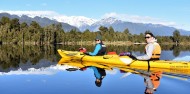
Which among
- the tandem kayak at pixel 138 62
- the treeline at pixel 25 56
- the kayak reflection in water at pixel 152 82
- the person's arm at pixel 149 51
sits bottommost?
the treeline at pixel 25 56

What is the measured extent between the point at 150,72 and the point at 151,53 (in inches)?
50.0

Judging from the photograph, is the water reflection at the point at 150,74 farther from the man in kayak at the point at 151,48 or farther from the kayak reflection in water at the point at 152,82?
the man in kayak at the point at 151,48

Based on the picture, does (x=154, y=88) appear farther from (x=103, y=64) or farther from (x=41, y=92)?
(x=103, y=64)

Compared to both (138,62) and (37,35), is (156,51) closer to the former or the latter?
(138,62)

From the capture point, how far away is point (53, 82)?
19672 mm

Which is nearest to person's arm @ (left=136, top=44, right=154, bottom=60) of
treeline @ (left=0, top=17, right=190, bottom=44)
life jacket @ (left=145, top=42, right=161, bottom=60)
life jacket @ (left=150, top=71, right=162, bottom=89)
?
life jacket @ (left=145, top=42, right=161, bottom=60)

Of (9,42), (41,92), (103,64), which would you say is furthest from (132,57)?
(9,42)

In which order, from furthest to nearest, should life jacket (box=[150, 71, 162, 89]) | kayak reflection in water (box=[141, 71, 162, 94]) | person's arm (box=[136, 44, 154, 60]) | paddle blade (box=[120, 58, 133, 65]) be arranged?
1. paddle blade (box=[120, 58, 133, 65])
2. person's arm (box=[136, 44, 154, 60])
3. life jacket (box=[150, 71, 162, 89])
4. kayak reflection in water (box=[141, 71, 162, 94])

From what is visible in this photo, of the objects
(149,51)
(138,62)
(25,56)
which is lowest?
(25,56)

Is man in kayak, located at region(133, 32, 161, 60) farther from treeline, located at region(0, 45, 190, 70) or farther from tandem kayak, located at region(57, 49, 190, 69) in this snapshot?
treeline, located at region(0, 45, 190, 70)

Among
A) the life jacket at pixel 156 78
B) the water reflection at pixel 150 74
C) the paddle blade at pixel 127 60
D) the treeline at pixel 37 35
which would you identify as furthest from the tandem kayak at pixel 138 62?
the treeline at pixel 37 35

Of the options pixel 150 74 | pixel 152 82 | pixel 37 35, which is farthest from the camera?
pixel 37 35

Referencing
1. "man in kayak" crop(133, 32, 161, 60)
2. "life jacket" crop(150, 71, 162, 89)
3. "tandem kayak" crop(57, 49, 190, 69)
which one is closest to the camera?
"life jacket" crop(150, 71, 162, 89)

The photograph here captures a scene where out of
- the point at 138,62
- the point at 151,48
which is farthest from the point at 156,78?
the point at 138,62
